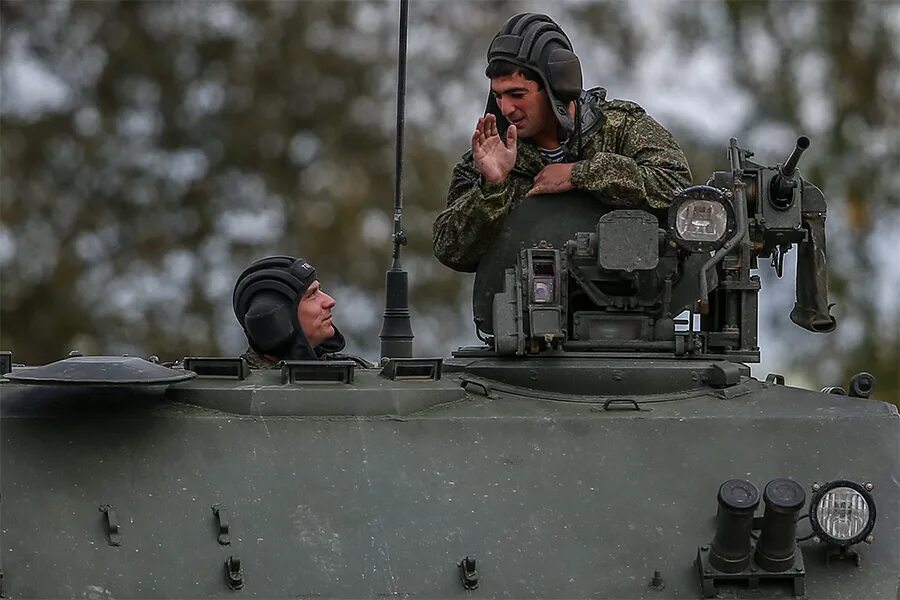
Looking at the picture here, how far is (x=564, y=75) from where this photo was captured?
9.16 metres

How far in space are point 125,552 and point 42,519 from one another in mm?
389

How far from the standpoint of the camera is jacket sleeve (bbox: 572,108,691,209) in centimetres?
879

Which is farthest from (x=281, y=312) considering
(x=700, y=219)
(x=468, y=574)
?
(x=468, y=574)

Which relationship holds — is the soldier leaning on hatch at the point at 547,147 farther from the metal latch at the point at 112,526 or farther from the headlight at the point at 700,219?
the metal latch at the point at 112,526

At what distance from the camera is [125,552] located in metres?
6.87

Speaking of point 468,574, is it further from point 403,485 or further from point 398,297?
point 398,297

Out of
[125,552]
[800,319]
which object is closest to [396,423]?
[125,552]

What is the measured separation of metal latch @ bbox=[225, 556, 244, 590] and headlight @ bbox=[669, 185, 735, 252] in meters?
2.70

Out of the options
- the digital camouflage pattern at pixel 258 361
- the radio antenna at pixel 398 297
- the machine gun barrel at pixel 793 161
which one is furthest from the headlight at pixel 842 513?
the radio antenna at pixel 398 297

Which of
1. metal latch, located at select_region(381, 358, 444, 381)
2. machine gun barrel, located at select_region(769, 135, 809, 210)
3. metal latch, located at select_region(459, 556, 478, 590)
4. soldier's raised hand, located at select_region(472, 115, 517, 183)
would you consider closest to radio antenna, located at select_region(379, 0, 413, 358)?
soldier's raised hand, located at select_region(472, 115, 517, 183)

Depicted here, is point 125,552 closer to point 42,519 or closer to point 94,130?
point 42,519

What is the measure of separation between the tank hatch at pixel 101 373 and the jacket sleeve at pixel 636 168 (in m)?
2.45

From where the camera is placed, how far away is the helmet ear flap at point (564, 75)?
9164mm

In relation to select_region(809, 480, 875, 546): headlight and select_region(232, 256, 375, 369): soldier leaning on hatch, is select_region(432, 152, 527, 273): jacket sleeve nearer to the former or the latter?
select_region(232, 256, 375, 369): soldier leaning on hatch
